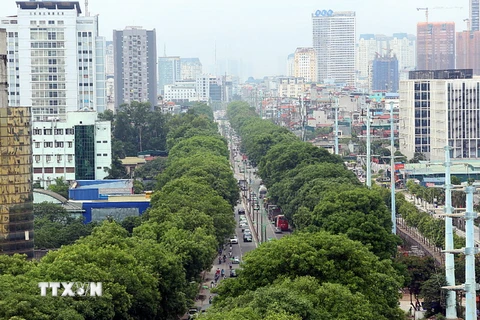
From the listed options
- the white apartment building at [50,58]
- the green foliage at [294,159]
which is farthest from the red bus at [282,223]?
the white apartment building at [50,58]

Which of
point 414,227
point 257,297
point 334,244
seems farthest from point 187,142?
point 257,297

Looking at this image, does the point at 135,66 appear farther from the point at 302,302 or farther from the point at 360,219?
the point at 302,302

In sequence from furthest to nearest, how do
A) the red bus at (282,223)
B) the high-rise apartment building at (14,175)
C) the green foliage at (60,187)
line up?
1. the green foliage at (60,187)
2. the red bus at (282,223)
3. the high-rise apartment building at (14,175)

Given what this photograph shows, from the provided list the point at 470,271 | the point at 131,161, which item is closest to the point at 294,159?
the point at 131,161

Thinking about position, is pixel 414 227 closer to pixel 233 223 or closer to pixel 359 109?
pixel 233 223

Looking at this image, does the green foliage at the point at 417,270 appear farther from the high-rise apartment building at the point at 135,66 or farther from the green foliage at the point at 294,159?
the high-rise apartment building at the point at 135,66

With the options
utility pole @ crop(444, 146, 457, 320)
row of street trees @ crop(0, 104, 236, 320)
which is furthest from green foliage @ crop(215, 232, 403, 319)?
row of street trees @ crop(0, 104, 236, 320)

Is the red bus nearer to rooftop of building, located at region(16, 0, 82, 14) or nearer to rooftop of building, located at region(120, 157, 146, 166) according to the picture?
rooftop of building, located at region(120, 157, 146, 166)
